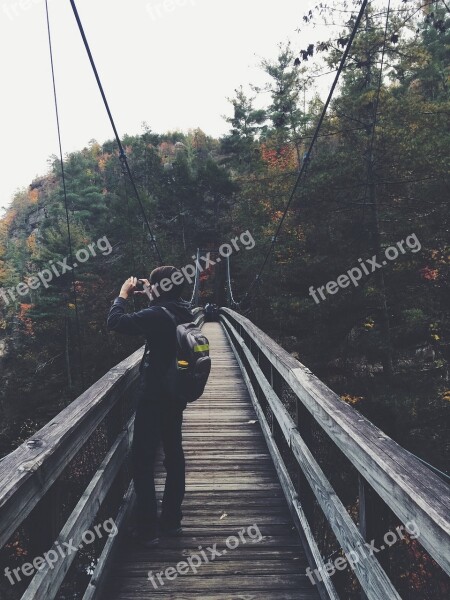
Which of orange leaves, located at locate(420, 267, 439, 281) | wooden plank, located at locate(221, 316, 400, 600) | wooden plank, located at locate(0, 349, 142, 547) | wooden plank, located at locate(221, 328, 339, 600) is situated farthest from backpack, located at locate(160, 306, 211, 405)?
orange leaves, located at locate(420, 267, 439, 281)

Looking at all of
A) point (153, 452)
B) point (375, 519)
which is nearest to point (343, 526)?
point (375, 519)

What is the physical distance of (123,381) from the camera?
113 inches

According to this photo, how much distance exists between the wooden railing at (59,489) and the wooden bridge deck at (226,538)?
238 mm

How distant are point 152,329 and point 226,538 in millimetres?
1261

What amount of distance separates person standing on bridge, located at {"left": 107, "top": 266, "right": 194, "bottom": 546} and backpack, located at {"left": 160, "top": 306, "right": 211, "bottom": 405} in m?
0.04

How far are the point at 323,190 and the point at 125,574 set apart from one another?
9941mm

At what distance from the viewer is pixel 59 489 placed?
1.65 metres

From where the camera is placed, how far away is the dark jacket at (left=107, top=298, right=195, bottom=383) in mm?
2432

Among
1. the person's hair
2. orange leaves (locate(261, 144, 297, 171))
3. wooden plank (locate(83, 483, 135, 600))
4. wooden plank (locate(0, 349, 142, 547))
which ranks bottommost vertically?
wooden plank (locate(83, 483, 135, 600))

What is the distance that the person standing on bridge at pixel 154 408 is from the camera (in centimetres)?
246

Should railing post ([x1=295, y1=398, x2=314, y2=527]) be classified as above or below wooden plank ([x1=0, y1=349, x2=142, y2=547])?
below

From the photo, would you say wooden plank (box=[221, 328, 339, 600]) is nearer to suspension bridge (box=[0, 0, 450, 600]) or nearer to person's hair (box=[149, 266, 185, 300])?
suspension bridge (box=[0, 0, 450, 600])

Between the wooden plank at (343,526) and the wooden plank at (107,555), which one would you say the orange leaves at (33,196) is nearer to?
the wooden plank at (107,555)

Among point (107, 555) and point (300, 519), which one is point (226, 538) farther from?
point (107, 555)
